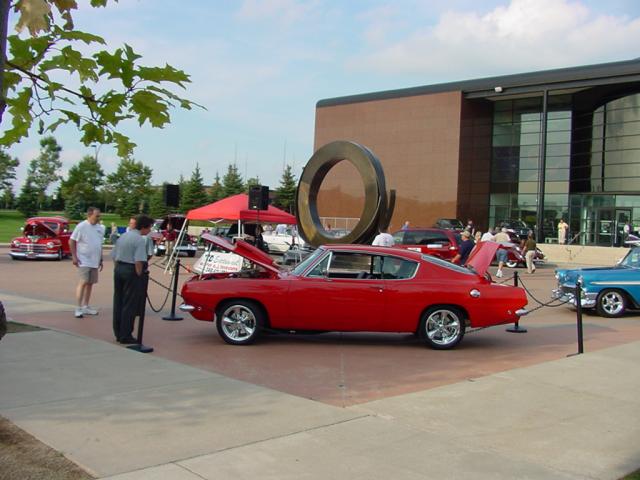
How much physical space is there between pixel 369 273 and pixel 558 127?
142ft

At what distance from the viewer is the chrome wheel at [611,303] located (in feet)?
43.6

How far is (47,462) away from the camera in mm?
4500

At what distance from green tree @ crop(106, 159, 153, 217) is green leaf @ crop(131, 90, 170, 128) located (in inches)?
2922

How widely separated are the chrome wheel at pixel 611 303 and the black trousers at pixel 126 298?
9340 mm

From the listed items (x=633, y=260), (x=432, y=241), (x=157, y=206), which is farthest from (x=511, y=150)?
(x=157, y=206)

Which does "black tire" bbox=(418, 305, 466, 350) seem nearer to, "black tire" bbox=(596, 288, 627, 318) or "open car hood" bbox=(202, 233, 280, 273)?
"open car hood" bbox=(202, 233, 280, 273)

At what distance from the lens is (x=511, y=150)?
50781 mm

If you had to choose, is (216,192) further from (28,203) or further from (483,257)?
(483,257)

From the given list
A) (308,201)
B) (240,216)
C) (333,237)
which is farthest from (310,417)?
(240,216)

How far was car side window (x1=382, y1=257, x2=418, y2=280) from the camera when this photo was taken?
9.39m

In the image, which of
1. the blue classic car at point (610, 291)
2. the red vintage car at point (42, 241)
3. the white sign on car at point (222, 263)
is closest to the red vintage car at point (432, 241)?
the white sign on car at point (222, 263)

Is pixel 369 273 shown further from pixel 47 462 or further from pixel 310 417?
pixel 47 462

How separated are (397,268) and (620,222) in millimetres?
40215

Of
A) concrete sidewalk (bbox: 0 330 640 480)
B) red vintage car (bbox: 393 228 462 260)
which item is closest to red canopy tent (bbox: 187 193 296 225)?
red vintage car (bbox: 393 228 462 260)
